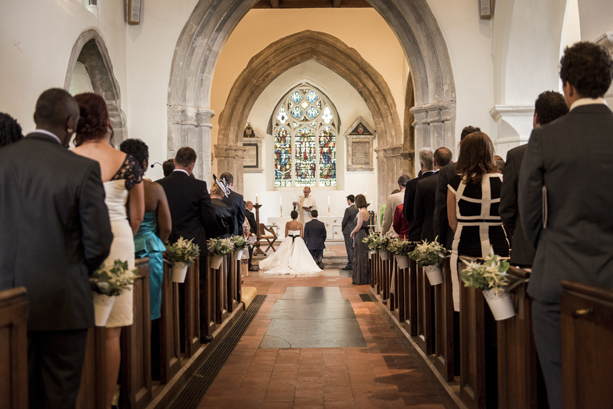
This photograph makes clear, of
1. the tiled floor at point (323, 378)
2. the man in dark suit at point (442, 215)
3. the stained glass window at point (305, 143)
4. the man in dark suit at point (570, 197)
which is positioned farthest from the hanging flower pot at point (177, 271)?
the stained glass window at point (305, 143)

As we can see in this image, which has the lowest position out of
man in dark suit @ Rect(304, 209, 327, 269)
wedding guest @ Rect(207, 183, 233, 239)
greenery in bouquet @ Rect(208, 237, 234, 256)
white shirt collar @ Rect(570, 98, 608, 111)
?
man in dark suit @ Rect(304, 209, 327, 269)

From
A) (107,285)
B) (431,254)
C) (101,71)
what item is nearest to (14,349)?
(107,285)

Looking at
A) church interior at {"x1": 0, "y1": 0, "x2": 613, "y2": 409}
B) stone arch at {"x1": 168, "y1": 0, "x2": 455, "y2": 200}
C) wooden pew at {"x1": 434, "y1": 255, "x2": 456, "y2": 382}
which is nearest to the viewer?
church interior at {"x1": 0, "y1": 0, "x2": 613, "y2": 409}

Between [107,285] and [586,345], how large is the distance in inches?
68.9

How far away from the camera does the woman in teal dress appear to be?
330 cm

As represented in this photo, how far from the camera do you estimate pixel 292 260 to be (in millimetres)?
10938

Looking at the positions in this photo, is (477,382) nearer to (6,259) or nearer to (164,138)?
(6,259)

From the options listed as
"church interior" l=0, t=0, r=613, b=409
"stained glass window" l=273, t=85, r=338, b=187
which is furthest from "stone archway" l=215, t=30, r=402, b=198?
"stained glass window" l=273, t=85, r=338, b=187

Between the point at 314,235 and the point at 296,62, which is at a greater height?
the point at 296,62

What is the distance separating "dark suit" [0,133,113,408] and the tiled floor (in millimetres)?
1528

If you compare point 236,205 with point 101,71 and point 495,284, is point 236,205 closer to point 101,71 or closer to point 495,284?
point 101,71

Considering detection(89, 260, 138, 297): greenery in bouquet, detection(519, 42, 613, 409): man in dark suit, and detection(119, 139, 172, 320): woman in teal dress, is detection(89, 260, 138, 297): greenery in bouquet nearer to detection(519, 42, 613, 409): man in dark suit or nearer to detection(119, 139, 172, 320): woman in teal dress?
detection(119, 139, 172, 320): woman in teal dress

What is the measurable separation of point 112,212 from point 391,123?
43.6 feet

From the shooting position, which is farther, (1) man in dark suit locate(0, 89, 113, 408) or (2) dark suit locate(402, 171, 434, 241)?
(2) dark suit locate(402, 171, 434, 241)
